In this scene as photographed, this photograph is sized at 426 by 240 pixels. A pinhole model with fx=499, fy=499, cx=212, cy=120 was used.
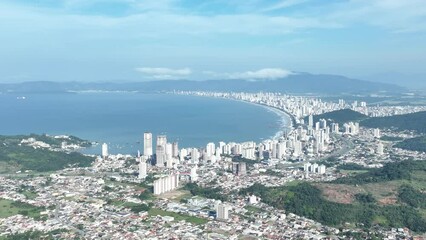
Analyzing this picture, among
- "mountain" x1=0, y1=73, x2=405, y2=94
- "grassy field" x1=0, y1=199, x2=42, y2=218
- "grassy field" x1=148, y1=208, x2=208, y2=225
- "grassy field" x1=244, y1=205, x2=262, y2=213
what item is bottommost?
"grassy field" x1=244, y1=205, x2=262, y2=213

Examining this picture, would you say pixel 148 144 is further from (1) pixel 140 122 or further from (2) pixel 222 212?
(1) pixel 140 122

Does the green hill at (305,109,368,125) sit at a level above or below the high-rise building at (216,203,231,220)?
above

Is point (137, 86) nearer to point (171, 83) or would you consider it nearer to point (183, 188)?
point (171, 83)

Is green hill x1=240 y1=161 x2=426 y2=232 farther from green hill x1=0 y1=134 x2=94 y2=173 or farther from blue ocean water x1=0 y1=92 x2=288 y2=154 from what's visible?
Answer: blue ocean water x1=0 y1=92 x2=288 y2=154

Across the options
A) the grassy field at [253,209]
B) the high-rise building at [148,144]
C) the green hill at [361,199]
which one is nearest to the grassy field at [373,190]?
the green hill at [361,199]

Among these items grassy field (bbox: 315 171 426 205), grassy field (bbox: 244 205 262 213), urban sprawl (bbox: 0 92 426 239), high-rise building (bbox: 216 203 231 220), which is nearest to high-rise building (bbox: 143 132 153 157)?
urban sprawl (bbox: 0 92 426 239)

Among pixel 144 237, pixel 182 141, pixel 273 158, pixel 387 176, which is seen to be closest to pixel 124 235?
pixel 144 237
